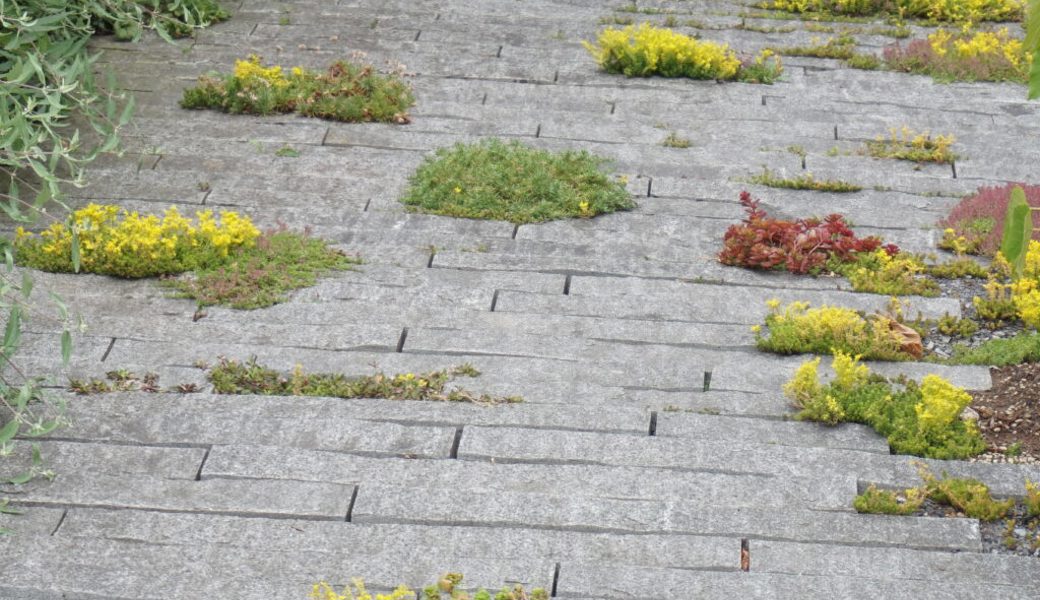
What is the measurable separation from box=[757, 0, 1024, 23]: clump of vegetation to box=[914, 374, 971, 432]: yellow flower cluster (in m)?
5.88

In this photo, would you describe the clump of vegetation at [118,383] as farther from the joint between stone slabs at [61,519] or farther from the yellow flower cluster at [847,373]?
the yellow flower cluster at [847,373]

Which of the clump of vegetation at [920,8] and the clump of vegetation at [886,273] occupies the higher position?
the clump of vegetation at [886,273]

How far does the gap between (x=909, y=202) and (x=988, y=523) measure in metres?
3.17

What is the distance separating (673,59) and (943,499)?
5.21 m

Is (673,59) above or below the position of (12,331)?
below

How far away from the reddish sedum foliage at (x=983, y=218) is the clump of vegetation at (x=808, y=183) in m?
0.65

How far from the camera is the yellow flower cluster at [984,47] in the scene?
9836mm

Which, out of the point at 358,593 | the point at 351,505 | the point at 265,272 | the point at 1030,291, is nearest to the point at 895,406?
the point at 1030,291

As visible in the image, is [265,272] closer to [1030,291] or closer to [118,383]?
[118,383]

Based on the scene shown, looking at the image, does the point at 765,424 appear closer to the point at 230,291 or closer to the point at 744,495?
the point at 744,495

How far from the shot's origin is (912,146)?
873 cm

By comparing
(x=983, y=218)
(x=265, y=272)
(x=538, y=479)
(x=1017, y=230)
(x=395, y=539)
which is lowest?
(x=983, y=218)

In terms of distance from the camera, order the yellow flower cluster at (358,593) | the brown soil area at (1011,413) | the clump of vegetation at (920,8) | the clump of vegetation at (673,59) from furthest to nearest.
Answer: the clump of vegetation at (920,8)
the clump of vegetation at (673,59)
the brown soil area at (1011,413)
the yellow flower cluster at (358,593)

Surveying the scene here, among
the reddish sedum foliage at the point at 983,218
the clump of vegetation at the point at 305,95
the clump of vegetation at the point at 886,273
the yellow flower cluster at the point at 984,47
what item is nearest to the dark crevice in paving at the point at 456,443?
the clump of vegetation at the point at 886,273
